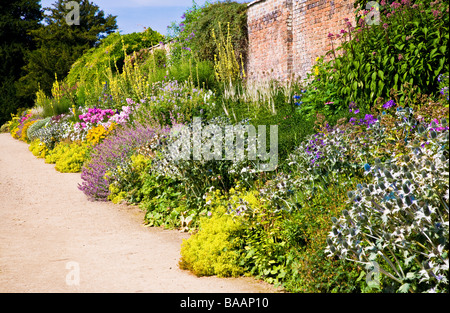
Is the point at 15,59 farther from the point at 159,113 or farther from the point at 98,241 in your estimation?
the point at 98,241

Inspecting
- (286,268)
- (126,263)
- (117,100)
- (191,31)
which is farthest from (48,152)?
(286,268)

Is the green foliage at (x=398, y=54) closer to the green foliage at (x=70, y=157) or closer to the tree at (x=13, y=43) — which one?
the green foliage at (x=70, y=157)

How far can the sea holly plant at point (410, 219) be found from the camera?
8.36ft

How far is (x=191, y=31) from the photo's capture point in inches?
576

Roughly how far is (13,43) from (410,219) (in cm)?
3066

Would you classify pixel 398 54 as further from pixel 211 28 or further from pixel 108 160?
pixel 211 28

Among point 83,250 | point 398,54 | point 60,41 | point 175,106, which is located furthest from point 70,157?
point 60,41

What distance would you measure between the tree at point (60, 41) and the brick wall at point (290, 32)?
547 inches

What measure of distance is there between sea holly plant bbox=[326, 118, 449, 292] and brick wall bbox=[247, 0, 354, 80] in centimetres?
716

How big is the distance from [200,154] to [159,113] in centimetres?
367

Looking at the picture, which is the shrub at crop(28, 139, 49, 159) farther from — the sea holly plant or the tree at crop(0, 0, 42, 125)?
the tree at crop(0, 0, 42, 125)

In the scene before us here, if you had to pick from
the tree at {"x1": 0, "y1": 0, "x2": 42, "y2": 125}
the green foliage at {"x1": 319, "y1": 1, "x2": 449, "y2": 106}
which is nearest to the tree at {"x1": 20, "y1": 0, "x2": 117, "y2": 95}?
the tree at {"x1": 0, "y1": 0, "x2": 42, "y2": 125}

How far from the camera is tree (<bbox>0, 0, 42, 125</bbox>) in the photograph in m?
26.4

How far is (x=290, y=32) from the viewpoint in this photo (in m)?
11.1
